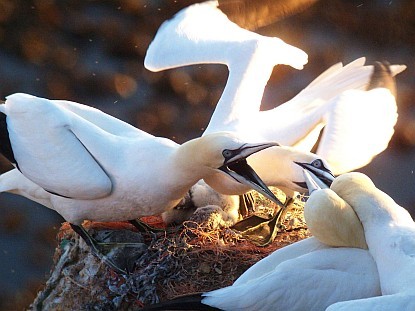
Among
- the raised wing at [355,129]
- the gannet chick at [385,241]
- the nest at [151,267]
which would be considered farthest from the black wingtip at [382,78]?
the gannet chick at [385,241]

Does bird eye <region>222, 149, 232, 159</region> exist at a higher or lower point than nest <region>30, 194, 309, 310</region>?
higher

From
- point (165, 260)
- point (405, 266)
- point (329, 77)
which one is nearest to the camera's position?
point (405, 266)

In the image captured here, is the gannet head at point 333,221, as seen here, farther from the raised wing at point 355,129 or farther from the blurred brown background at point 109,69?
the blurred brown background at point 109,69

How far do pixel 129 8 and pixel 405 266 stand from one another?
3.56m

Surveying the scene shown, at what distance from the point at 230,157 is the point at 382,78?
1.04 meters

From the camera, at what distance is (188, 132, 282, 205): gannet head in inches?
112

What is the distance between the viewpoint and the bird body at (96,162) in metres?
2.94

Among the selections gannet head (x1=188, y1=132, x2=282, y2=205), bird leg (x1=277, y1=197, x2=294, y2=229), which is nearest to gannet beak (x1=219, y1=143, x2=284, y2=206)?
gannet head (x1=188, y1=132, x2=282, y2=205)

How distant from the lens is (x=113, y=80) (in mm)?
5520

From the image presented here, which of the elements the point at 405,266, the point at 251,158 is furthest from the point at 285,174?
the point at 405,266

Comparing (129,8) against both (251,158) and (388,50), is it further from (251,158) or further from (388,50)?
(251,158)

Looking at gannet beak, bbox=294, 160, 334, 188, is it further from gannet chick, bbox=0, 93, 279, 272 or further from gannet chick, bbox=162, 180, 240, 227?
gannet chick, bbox=162, 180, 240, 227

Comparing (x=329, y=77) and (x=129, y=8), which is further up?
(x=329, y=77)

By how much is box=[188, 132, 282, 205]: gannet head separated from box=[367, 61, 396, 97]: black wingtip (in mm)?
890
